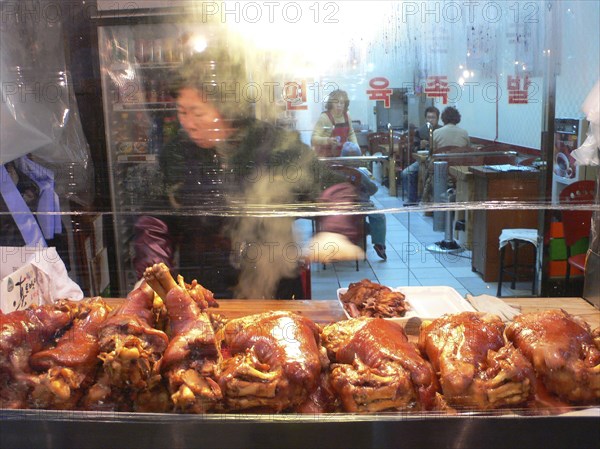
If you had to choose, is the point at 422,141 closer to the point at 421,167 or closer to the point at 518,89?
the point at 421,167

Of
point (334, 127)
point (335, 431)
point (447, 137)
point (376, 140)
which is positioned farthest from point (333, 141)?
point (335, 431)

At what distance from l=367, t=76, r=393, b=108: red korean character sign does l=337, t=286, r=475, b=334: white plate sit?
47.4 inches

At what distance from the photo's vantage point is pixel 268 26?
2617 millimetres

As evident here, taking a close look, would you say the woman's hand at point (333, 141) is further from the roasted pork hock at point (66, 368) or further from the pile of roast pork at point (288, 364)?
the roasted pork hock at point (66, 368)

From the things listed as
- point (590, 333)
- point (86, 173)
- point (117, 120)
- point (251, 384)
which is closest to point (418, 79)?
point (117, 120)

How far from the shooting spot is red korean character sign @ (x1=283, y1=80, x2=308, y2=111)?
2.75 metres

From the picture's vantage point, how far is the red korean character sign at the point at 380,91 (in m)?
2.88

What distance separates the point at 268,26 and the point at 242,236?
1.19 m

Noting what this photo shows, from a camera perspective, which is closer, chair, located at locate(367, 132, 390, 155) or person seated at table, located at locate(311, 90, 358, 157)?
person seated at table, located at locate(311, 90, 358, 157)

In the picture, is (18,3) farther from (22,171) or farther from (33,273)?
(33,273)

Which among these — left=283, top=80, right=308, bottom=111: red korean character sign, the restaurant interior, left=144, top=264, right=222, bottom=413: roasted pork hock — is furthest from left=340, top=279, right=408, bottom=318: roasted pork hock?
left=283, top=80, right=308, bottom=111: red korean character sign

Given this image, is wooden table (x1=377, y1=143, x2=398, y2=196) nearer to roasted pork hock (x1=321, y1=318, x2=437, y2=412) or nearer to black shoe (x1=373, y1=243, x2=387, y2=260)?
black shoe (x1=373, y1=243, x2=387, y2=260)

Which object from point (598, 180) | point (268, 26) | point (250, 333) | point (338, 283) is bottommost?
point (338, 283)

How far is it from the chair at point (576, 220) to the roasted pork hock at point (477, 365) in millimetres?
1570
